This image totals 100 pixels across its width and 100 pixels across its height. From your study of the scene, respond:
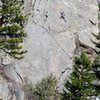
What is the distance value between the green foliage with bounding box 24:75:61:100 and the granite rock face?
2.24 meters

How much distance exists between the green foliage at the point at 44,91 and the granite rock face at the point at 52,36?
224cm

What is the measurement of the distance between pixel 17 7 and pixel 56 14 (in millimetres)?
25115

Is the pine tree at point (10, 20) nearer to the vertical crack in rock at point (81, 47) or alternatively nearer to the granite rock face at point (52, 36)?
the granite rock face at point (52, 36)

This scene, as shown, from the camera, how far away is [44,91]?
5569 cm

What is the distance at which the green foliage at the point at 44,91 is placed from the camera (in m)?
55.3

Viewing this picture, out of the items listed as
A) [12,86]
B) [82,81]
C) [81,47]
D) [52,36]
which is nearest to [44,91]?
[12,86]

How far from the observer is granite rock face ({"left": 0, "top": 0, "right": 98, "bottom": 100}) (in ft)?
195

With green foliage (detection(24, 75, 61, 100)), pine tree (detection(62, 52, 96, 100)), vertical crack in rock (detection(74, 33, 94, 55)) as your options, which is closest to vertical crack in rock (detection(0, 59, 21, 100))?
green foliage (detection(24, 75, 61, 100))

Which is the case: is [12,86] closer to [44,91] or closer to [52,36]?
[44,91]

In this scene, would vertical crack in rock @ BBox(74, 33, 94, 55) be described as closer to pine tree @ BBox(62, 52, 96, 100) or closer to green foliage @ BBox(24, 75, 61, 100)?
green foliage @ BBox(24, 75, 61, 100)

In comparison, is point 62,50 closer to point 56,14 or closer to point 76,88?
point 56,14

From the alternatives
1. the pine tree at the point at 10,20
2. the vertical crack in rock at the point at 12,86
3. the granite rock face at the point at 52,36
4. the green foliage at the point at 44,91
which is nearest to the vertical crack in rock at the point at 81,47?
the granite rock face at the point at 52,36

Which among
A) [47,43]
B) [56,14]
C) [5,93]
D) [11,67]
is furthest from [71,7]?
[5,93]

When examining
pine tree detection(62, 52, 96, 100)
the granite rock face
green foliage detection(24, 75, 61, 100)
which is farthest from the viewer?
the granite rock face
